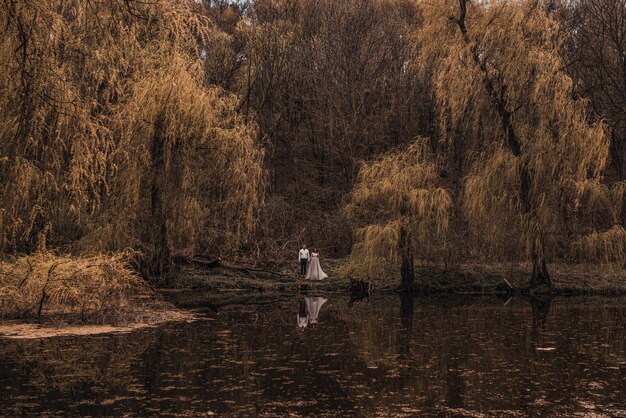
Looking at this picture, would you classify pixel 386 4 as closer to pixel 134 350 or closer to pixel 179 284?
pixel 179 284

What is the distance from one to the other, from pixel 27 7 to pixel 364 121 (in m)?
24.9

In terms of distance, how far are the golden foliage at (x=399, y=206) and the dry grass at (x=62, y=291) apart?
26.9ft

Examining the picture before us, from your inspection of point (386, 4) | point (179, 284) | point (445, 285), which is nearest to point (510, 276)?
point (445, 285)

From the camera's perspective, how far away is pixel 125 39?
29.5 feet

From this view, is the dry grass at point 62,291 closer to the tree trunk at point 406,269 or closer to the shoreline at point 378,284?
the shoreline at point 378,284

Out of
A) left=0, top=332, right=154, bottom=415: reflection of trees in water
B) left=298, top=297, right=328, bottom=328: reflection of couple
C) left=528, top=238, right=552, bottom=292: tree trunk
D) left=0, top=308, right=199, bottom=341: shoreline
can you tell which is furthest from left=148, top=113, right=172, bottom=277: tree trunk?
left=528, top=238, right=552, bottom=292: tree trunk

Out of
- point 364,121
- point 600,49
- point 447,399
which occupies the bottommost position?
point 447,399

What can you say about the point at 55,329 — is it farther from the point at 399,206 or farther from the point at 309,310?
the point at 399,206

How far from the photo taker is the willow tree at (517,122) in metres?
20.0

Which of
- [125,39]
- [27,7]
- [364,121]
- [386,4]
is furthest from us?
[386,4]

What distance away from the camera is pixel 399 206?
20500 mm

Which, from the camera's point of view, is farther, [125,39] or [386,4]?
[386,4]

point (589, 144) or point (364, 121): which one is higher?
point (364, 121)

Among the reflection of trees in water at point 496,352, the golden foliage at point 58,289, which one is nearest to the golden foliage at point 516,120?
the reflection of trees in water at point 496,352
